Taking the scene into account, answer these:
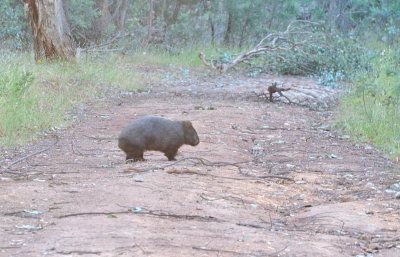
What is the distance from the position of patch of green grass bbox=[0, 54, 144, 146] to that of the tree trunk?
16.2 inches

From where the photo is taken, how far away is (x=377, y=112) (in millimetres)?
11633

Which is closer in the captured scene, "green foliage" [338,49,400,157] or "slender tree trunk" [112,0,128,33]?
"green foliage" [338,49,400,157]

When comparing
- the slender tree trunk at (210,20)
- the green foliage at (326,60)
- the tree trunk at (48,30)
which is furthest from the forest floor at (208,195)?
the slender tree trunk at (210,20)

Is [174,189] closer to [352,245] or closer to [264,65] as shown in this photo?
[352,245]

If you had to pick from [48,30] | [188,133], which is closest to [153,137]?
[188,133]

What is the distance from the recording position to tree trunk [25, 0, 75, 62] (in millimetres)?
16875

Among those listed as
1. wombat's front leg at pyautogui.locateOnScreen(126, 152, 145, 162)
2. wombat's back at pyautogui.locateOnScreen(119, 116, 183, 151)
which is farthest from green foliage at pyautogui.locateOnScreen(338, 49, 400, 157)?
wombat's front leg at pyautogui.locateOnScreen(126, 152, 145, 162)

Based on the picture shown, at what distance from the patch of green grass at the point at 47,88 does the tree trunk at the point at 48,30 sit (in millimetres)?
412

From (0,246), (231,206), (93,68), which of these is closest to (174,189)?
(231,206)

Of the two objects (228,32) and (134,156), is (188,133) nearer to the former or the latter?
(134,156)

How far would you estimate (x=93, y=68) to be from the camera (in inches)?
650

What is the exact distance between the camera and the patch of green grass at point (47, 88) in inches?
403

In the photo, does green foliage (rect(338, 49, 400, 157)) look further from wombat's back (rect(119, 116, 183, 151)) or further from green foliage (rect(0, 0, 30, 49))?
green foliage (rect(0, 0, 30, 49))

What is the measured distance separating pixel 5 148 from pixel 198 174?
9.96 feet
